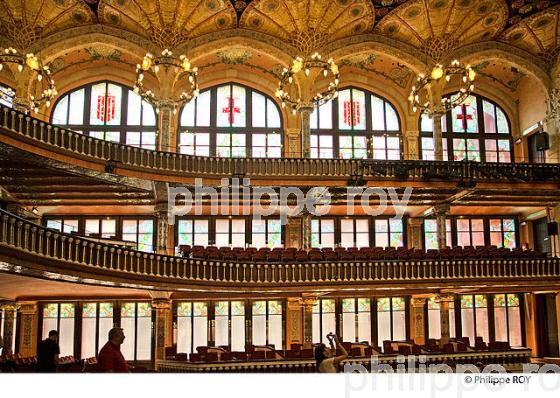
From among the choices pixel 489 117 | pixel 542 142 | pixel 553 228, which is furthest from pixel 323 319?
pixel 489 117

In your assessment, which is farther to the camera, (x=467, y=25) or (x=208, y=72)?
(x=208, y=72)

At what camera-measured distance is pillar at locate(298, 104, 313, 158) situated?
842 inches

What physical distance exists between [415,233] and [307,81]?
23.3 ft

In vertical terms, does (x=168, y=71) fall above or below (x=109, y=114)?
above

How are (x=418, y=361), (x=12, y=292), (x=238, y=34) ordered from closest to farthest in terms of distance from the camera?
(x=12, y=292)
(x=418, y=361)
(x=238, y=34)

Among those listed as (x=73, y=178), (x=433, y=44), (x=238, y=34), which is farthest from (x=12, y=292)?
(x=433, y=44)

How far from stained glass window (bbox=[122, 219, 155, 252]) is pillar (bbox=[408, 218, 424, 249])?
9612 millimetres

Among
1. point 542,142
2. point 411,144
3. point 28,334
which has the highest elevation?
point 411,144

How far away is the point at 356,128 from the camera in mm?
24656

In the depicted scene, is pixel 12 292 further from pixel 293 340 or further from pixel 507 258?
pixel 507 258

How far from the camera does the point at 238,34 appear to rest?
21828mm

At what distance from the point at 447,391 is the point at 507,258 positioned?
16.3 meters

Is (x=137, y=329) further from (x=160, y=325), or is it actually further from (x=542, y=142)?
(x=542, y=142)

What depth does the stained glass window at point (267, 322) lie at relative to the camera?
2233 cm
